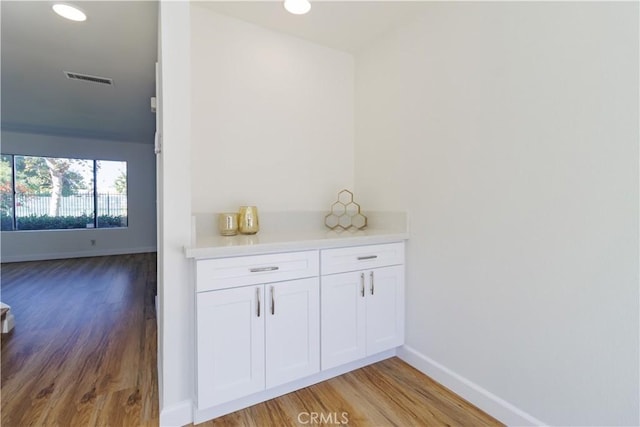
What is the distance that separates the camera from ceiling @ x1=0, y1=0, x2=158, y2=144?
1.97 m

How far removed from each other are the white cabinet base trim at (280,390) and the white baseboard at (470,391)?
0.18 m

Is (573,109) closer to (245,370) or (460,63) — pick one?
(460,63)

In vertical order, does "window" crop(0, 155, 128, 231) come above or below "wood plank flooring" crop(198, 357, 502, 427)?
above

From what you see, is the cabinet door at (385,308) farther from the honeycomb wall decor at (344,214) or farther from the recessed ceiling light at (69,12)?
the recessed ceiling light at (69,12)

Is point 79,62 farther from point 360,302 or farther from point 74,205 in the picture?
point 74,205

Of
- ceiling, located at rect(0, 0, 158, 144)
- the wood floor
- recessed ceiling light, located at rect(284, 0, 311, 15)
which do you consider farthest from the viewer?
ceiling, located at rect(0, 0, 158, 144)

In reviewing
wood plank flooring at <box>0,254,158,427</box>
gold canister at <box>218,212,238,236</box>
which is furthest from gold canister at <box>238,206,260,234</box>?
wood plank flooring at <box>0,254,158,427</box>

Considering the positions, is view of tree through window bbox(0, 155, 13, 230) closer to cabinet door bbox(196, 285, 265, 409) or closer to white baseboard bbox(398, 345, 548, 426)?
cabinet door bbox(196, 285, 265, 409)

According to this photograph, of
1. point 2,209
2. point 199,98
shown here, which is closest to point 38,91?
point 199,98

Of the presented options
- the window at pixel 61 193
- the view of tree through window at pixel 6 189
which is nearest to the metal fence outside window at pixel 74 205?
the window at pixel 61 193

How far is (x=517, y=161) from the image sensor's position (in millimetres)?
1421

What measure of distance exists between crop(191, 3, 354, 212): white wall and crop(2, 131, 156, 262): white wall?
5.55m

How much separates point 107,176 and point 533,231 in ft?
24.1

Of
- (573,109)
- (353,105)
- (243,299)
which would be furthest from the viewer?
(353,105)
